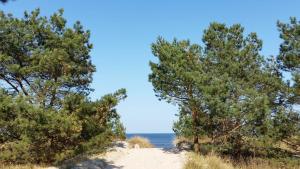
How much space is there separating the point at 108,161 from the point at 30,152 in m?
5.74

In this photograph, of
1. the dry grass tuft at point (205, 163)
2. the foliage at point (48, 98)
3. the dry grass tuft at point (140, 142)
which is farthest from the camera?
the dry grass tuft at point (140, 142)

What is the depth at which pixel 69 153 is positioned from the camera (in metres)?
15.8

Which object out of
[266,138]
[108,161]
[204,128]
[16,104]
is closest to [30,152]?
[16,104]

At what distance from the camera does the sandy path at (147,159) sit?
19.5m

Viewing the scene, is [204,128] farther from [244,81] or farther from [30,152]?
A: [30,152]

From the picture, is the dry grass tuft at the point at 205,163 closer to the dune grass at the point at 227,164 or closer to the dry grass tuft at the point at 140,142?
the dune grass at the point at 227,164

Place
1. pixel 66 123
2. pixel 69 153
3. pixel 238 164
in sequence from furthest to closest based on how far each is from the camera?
1. pixel 238 164
2. pixel 69 153
3. pixel 66 123

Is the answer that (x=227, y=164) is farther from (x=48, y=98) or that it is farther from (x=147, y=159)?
(x=48, y=98)

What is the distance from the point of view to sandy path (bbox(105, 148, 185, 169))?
19547 mm

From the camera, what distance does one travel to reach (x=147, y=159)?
843 inches

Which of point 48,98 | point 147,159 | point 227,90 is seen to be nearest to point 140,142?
point 147,159

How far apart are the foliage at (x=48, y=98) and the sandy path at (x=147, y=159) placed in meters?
3.35

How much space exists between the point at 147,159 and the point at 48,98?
23.0ft

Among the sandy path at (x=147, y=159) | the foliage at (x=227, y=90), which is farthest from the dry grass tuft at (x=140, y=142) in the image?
the foliage at (x=227, y=90)
